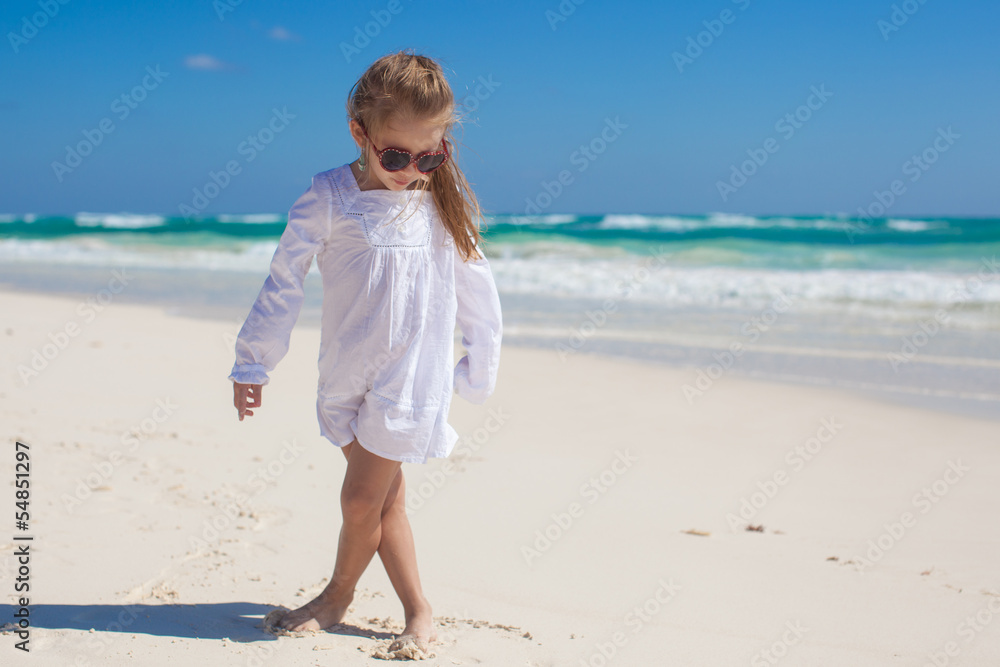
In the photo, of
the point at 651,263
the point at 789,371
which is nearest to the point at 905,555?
the point at 789,371

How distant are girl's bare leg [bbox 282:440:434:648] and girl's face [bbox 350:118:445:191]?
0.73m

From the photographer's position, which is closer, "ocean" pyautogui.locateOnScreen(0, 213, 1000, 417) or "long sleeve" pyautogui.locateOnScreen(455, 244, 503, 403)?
"long sleeve" pyautogui.locateOnScreen(455, 244, 503, 403)

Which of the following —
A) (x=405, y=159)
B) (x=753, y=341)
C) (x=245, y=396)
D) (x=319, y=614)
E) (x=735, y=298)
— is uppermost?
(x=735, y=298)

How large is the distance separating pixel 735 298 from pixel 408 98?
963cm

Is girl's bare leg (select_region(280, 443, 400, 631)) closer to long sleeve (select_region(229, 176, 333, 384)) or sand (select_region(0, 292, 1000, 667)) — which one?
sand (select_region(0, 292, 1000, 667))

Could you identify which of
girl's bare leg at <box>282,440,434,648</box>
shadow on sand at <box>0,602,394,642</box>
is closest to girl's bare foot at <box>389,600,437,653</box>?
girl's bare leg at <box>282,440,434,648</box>

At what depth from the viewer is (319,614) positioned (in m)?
2.26

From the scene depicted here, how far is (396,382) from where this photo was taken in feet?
6.66

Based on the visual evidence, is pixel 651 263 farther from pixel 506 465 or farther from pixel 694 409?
pixel 506 465

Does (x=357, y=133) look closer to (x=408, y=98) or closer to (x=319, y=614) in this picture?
(x=408, y=98)

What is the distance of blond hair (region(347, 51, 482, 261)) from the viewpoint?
76.0 inches

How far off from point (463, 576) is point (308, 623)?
63cm

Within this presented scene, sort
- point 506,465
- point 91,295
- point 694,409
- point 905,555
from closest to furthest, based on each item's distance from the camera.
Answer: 1. point 905,555
2. point 506,465
3. point 694,409
4. point 91,295

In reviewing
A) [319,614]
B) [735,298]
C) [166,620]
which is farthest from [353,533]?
[735,298]
